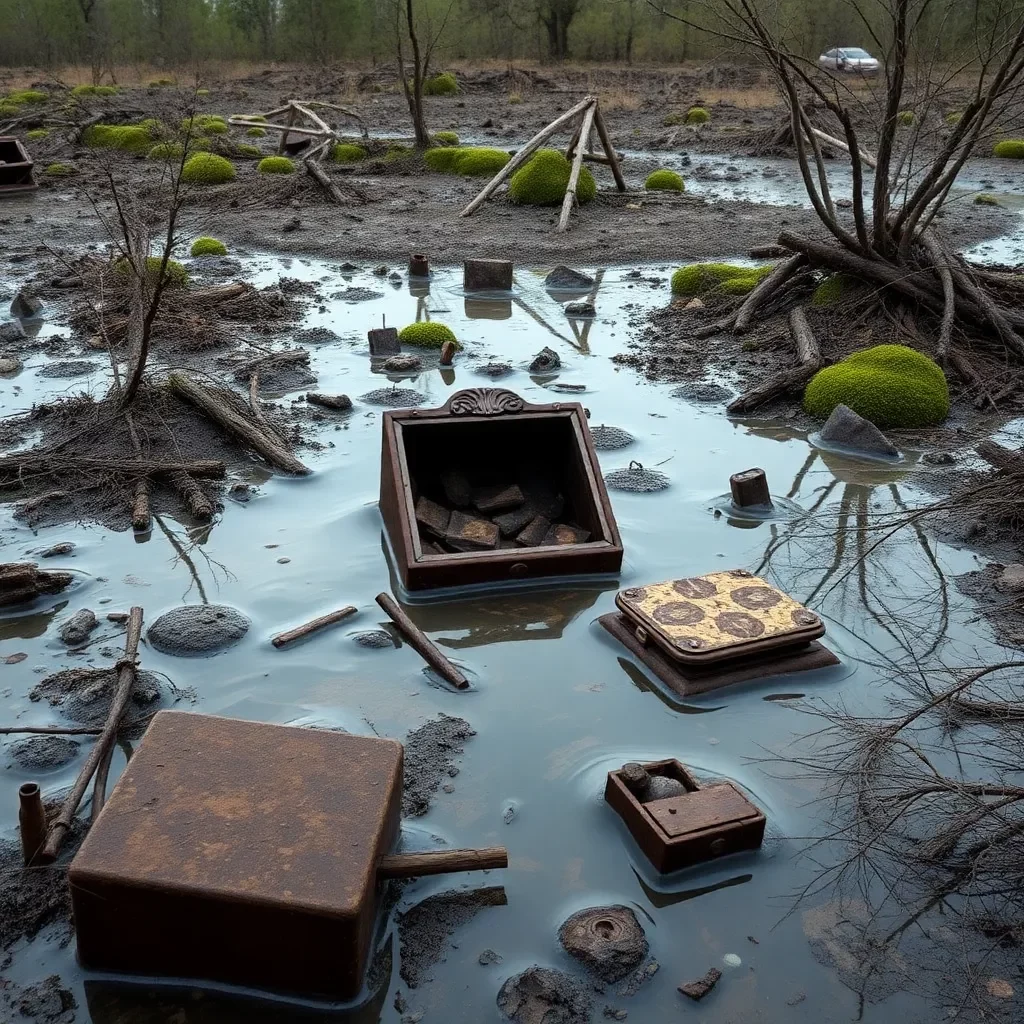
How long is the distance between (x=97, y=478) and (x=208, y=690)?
92.2 inches

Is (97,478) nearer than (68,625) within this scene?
No

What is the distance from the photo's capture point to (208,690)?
4246 mm

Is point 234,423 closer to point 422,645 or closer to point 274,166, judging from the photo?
point 422,645

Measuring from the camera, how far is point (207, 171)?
1596 cm

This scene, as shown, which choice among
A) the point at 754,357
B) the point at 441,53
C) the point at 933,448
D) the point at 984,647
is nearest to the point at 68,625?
the point at 984,647

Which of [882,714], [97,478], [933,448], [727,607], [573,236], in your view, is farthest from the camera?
[573,236]

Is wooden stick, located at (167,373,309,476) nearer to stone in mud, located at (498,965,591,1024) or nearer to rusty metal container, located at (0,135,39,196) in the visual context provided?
stone in mud, located at (498,965,591,1024)

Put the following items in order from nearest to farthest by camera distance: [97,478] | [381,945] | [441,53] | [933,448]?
[381,945] → [97,478] → [933,448] → [441,53]

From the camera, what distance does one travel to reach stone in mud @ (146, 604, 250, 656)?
178 inches

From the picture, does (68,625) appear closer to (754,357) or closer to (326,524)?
(326,524)

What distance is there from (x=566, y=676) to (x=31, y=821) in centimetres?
218

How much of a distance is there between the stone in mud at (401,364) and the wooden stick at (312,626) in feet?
12.2

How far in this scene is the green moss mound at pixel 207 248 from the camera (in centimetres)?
1195

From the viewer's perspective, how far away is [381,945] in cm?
306
